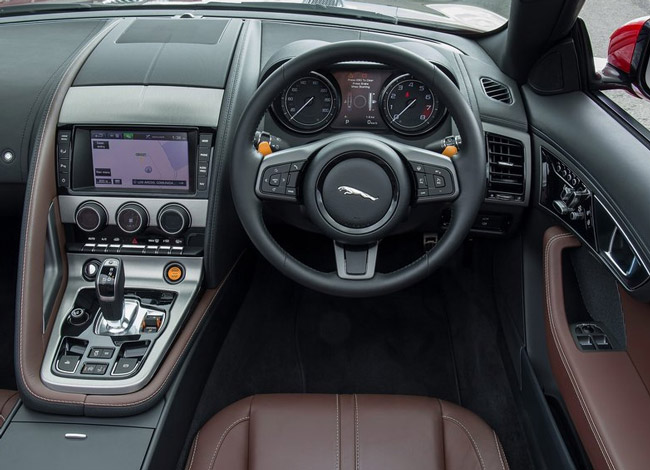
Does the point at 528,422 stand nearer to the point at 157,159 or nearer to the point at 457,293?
the point at 457,293

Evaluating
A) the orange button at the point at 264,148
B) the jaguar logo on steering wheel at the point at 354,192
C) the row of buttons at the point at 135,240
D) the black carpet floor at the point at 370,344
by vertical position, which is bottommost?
the black carpet floor at the point at 370,344

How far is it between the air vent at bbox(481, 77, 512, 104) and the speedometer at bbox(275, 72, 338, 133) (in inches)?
18.5

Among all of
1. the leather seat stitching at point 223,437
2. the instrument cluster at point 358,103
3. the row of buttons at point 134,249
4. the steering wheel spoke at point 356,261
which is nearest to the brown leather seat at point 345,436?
the leather seat stitching at point 223,437

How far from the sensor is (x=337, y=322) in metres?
2.44

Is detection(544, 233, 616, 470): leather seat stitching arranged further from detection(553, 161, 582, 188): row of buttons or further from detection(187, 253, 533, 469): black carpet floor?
detection(187, 253, 533, 469): black carpet floor

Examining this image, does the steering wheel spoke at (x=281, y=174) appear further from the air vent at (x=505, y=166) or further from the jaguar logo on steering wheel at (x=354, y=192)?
the air vent at (x=505, y=166)

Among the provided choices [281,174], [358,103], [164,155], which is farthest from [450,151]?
[164,155]

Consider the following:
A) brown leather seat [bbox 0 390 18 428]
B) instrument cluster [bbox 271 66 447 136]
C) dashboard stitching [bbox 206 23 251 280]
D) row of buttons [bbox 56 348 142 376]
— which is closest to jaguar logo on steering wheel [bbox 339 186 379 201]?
instrument cluster [bbox 271 66 447 136]

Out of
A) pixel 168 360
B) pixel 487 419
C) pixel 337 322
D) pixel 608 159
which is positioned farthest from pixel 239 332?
pixel 608 159

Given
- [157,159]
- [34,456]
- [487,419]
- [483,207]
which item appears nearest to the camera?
[34,456]

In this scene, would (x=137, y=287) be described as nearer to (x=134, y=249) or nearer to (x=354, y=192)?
(x=134, y=249)

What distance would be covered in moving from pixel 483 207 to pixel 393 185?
0.44 m

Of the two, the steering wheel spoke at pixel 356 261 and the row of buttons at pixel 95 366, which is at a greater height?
the steering wheel spoke at pixel 356 261

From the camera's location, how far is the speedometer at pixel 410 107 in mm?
1726
